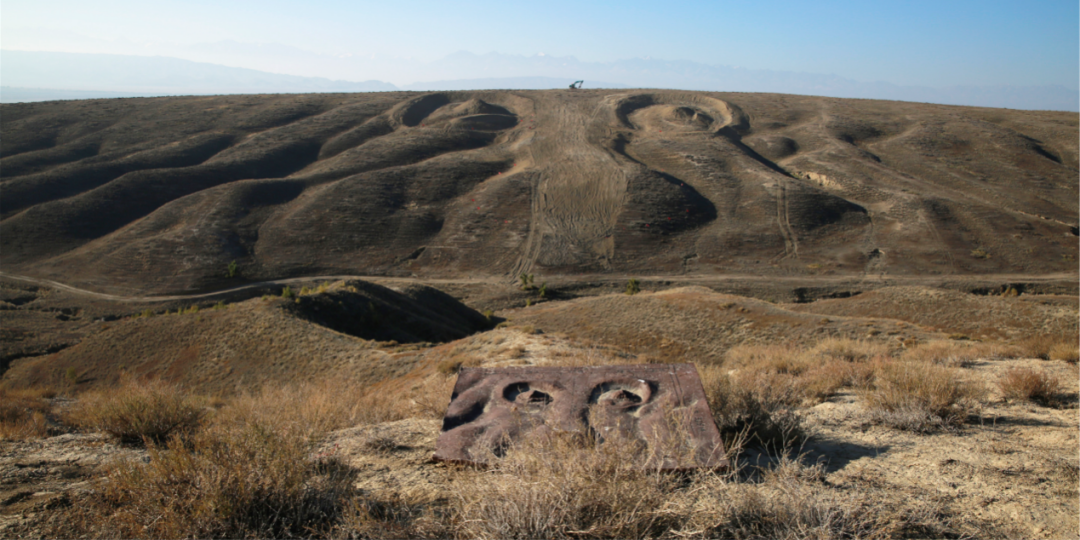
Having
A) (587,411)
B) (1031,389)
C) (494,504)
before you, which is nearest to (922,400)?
(1031,389)

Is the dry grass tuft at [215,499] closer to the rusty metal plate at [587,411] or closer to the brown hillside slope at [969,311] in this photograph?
the rusty metal plate at [587,411]

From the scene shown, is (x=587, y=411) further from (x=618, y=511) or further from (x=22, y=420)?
(x=22, y=420)

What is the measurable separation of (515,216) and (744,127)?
109 feet

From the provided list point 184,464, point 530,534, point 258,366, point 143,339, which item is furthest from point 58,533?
point 143,339

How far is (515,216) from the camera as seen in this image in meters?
39.2

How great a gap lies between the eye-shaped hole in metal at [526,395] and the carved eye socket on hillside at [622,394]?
18.0 inches

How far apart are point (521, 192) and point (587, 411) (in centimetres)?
3851

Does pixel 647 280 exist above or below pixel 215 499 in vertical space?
below

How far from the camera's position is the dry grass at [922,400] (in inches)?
192

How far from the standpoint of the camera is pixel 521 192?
4234cm

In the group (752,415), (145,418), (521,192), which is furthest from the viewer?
(521,192)

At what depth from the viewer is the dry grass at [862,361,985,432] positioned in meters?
4.87

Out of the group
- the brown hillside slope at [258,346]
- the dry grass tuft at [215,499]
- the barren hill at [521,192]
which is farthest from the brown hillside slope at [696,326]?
the barren hill at [521,192]

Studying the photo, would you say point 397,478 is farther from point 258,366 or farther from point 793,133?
point 793,133
